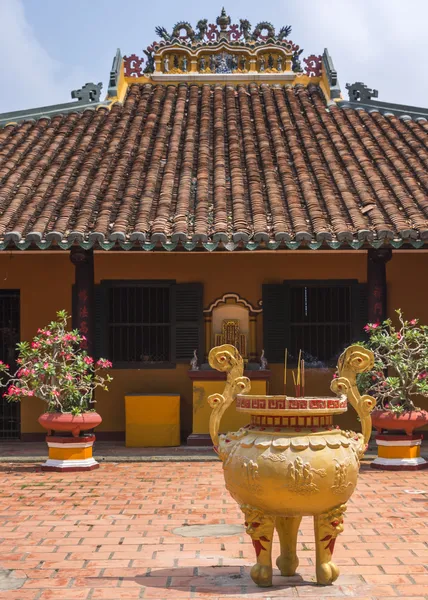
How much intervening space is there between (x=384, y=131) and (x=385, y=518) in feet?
27.7

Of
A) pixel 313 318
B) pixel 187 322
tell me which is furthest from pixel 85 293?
pixel 313 318

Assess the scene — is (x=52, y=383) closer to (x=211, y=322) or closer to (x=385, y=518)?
(x=211, y=322)

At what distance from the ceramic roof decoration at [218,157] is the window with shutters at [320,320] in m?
1.57

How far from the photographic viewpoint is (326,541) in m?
5.22

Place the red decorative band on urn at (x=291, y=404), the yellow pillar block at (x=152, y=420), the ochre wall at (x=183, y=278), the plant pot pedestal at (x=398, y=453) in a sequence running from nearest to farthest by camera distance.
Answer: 1. the red decorative band on urn at (x=291, y=404)
2. the plant pot pedestal at (x=398, y=453)
3. the yellow pillar block at (x=152, y=420)
4. the ochre wall at (x=183, y=278)

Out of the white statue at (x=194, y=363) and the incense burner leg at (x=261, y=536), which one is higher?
the white statue at (x=194, y=363)

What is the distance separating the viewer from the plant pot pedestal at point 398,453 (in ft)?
32.4

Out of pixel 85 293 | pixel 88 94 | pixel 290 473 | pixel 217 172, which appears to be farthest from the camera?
pixel 88 94

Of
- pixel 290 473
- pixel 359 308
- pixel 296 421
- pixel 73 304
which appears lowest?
pixel 290 473

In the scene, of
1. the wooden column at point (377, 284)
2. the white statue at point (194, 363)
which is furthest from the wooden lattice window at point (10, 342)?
the wooden column at point (377, 284)

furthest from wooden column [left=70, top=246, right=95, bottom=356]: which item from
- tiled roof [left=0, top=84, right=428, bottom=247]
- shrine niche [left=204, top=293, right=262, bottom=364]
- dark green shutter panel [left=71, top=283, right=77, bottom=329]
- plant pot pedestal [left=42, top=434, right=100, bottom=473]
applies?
shrine niche [left=204, top=293, right=262, bottom=364]

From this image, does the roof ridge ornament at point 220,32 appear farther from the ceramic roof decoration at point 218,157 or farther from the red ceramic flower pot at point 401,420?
the red ceramic flower pot at point 401,420

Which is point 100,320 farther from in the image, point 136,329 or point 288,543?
point 288,543

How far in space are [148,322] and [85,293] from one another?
1.56 metres
